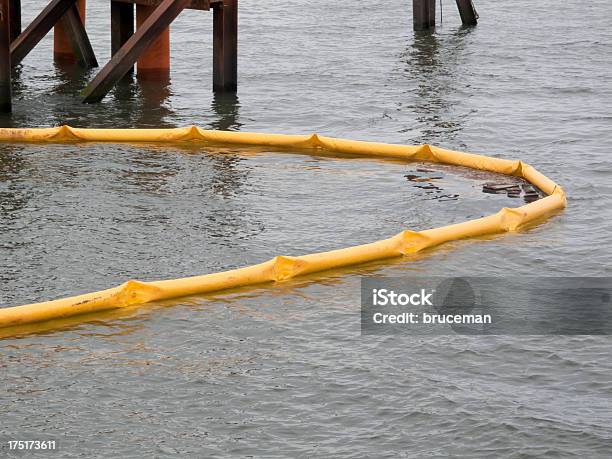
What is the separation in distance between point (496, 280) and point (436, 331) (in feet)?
5.41

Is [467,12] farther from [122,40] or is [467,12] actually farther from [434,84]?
[122,40]

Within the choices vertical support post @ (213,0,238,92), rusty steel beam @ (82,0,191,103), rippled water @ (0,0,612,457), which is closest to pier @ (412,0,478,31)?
rippled water @ (0,0,612,457)

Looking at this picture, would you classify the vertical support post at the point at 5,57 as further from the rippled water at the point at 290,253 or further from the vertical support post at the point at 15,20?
the vertical support post at the point at 15,20

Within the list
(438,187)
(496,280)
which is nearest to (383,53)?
(438,187)

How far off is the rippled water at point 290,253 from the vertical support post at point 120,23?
902 millimetres

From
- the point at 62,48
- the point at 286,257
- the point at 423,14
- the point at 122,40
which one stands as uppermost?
the point at 423,14

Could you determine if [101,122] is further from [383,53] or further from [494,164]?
[383,53]

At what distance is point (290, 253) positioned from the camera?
46.1ft

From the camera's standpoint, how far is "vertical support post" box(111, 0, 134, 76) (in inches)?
920

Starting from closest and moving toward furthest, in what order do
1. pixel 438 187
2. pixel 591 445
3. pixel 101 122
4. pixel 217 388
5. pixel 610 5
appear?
1. pixel 591 445
2. pixel 217 388
3. pixel 438 187
4. pixel 101 122
5. pixel 610 5

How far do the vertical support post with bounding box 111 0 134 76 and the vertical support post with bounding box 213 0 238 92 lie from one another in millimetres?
2107

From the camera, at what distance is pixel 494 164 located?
17688 mm

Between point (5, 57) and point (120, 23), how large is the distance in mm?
4515

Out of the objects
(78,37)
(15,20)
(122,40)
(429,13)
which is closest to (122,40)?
(122,40)
